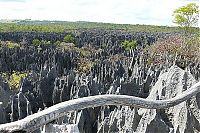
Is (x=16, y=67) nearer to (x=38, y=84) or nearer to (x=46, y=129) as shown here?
(x=38, y=84)

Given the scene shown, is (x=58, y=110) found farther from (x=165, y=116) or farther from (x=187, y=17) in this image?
(x=187, y=17)

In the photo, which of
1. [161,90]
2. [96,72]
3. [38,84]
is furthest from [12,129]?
[96,72]

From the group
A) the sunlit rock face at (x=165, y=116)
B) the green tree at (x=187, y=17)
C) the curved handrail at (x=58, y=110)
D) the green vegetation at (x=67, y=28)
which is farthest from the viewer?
the green vegetation at (x=67, y=28)

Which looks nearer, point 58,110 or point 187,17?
point 58,110

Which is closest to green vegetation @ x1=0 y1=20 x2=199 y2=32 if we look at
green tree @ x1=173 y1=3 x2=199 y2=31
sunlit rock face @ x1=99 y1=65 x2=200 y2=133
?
green tree @ x1=173 y1=3 x2=199 y2=31

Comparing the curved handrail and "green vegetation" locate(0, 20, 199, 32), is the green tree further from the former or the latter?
the curved handrail

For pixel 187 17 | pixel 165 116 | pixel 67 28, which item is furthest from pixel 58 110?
pixel 67 28

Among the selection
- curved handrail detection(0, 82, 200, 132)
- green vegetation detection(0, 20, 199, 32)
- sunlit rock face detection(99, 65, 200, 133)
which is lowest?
green vegetation detection(0, 20, 199, 32)

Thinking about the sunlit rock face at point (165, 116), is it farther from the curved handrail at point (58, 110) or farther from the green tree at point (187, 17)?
the green tree at point (187, 17)

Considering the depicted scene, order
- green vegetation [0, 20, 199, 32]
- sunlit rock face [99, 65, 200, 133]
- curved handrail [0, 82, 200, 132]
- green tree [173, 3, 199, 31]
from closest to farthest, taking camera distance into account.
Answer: curved handrail [0, 82, 200, 132] < sunlit rock face [99, 65, 200, 133] < green tree [173, 3, 199, 31] < green vegetation [0, 20, 199, 32]

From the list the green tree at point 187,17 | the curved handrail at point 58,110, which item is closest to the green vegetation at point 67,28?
the green tree at point 187,17

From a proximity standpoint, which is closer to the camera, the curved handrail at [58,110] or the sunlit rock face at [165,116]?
the curved handrail at [58,110]
